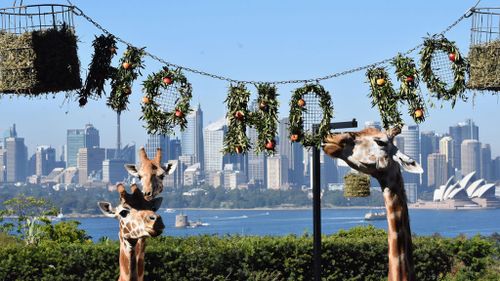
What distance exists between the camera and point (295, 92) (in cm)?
1366

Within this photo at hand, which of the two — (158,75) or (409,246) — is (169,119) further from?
(409,246)

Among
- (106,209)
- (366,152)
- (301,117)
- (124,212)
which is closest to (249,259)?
(301,117)

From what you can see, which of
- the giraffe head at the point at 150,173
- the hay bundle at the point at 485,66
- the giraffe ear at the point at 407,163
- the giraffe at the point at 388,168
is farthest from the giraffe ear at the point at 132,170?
the hay bundle at the point at 485,66

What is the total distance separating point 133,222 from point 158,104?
4001mm

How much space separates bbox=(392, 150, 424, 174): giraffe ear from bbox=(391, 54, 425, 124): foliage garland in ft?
6.85

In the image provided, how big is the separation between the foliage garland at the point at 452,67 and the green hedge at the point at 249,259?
Result: 5265mm

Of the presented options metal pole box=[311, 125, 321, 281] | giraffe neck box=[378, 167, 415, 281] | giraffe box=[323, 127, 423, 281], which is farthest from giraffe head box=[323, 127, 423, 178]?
metal pole box=[311, 125, 321, 281]

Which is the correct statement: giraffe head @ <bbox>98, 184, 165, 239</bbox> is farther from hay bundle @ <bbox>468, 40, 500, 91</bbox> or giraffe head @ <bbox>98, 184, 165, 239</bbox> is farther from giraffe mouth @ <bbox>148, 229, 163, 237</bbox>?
hay bundle @ <bbox>468, 40, 500, 91</bbox>

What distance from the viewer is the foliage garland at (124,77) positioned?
14.2 metres

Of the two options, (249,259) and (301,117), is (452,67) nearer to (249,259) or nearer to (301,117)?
(301,117)

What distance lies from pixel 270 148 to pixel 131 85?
2193 mm

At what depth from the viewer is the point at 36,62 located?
43.0ft

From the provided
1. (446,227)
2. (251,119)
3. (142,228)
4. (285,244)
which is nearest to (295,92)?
(251,119)

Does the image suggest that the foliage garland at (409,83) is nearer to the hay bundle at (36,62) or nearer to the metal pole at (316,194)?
the metal pole at (316,194)
